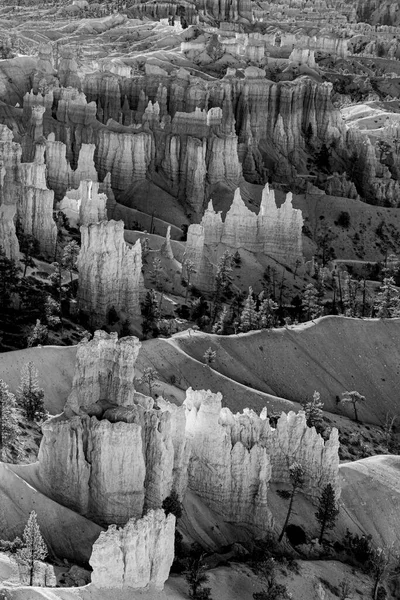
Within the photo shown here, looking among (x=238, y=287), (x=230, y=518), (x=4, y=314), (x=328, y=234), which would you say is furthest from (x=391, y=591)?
(x=328, y=234)

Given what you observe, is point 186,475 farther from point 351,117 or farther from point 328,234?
point 351,117

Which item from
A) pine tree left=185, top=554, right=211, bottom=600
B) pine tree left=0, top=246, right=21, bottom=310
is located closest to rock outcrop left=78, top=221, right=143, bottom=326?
pine tree left=0, top=246, right=21, bottom=310

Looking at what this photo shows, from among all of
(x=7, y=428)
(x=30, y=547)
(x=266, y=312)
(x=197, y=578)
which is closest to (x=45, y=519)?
(x=30, y=547)

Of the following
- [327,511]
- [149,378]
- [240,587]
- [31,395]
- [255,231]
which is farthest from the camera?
[255,231]

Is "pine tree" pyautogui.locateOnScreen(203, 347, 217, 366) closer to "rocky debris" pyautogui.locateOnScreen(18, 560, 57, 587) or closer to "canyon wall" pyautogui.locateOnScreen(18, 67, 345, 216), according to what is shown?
"rocky debris" pyautogui.locateOnScreen(18, 560, 57, 587)

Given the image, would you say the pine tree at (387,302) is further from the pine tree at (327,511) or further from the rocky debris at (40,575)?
the rocky debris at (40,575)

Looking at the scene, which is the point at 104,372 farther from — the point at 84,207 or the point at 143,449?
the point at 84,207
